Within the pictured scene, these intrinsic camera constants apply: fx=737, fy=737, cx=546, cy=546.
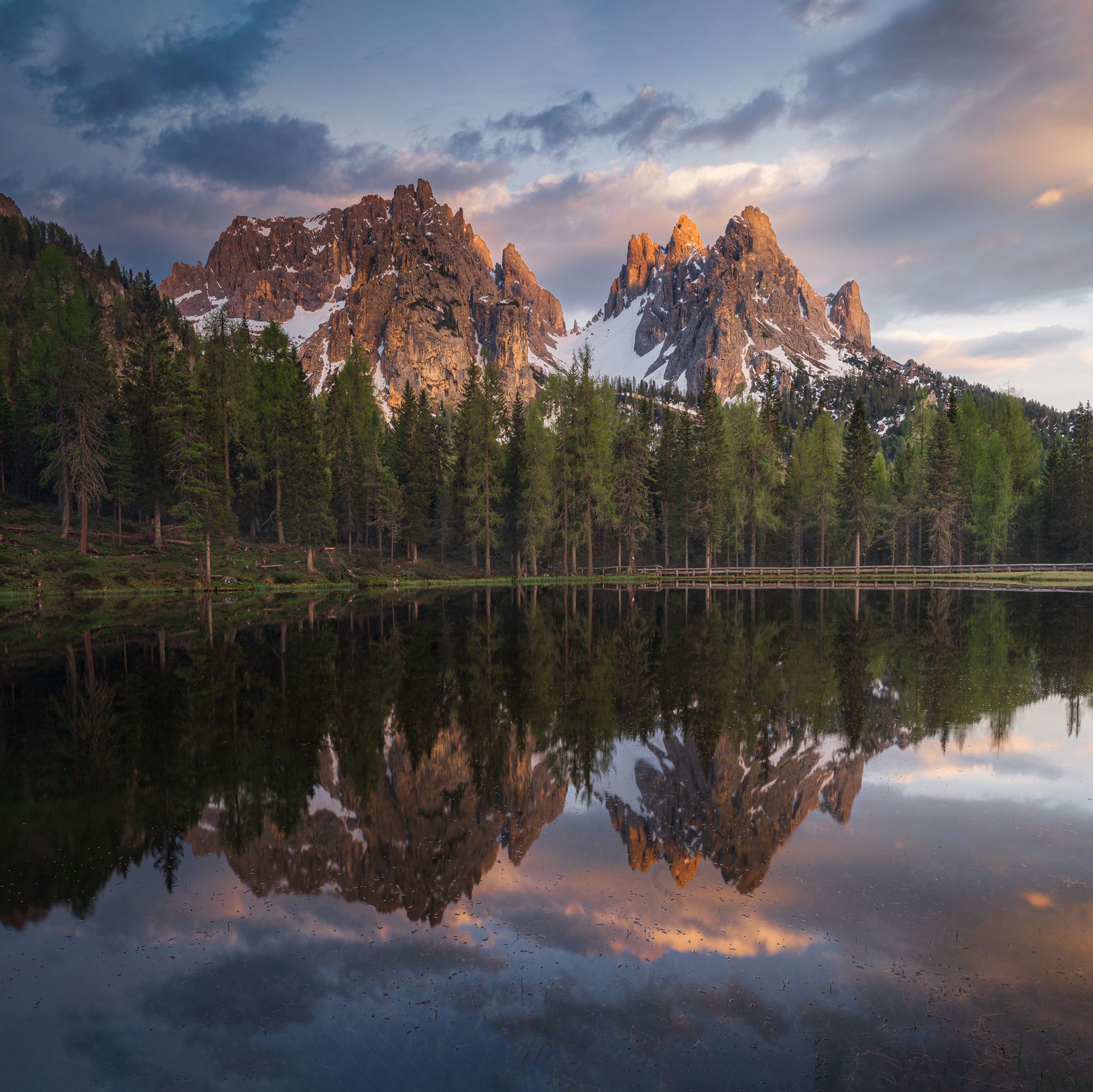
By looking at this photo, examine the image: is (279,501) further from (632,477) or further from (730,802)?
(730,802)

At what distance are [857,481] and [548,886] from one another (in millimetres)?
80382

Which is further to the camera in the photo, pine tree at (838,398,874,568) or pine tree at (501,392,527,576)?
pine tree at (838,398,874,568)

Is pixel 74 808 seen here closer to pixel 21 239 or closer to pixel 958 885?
pixel 958 885

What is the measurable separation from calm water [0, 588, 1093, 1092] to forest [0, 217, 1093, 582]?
40.7 metres

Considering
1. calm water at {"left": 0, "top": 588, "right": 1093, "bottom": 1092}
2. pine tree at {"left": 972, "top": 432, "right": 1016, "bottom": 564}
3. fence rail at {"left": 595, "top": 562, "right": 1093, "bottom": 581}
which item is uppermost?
Answer: pine tree at {"left": 972, "top": 432, "right": 1016, "bottom": 564}

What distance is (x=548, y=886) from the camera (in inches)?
324

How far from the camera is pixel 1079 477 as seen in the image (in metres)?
86.2

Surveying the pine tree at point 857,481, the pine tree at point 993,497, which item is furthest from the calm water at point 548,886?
the pine tree at point 993,497

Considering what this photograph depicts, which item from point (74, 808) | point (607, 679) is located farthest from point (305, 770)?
point (607, 679)

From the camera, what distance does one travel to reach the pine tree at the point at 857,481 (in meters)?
80.4

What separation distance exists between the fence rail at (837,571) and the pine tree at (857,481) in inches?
139

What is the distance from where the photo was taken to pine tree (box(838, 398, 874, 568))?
264ft

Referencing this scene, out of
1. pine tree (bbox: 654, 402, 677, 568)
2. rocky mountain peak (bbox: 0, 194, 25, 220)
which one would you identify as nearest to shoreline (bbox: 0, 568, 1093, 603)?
pine tree (bbox: 654, 402, 677, 568)

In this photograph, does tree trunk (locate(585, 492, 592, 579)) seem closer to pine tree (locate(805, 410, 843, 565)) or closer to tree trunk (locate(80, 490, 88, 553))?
pine tree (locate(805, 410, 843, 565))
